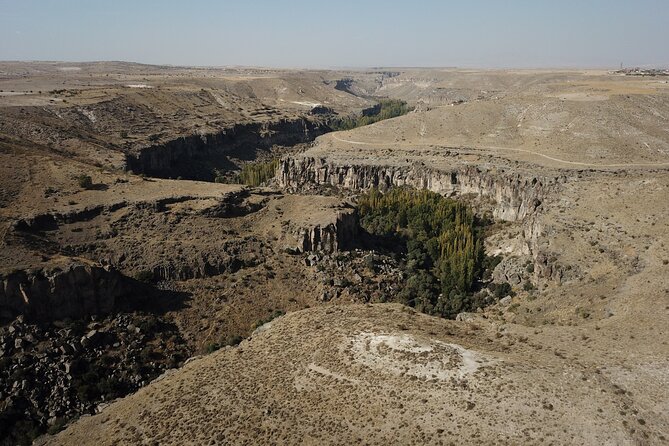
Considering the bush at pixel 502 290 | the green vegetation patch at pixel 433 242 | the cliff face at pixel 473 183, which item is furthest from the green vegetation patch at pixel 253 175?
the bush at pixel 502 290

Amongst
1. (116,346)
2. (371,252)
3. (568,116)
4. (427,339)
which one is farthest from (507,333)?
(568,116)

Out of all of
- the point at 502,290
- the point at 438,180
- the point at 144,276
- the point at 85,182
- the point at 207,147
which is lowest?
the point at 502,290

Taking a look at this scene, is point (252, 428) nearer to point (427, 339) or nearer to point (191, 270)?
point (427, 339)

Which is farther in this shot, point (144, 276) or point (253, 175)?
point (253, 175)

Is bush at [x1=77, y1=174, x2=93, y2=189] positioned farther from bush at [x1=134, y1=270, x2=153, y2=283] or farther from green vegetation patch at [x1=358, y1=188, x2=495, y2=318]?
green vegetation patch at [x1=358, y1=188, x2=495, y2=318]

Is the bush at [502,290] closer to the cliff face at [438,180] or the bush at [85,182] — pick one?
the cliff face at [438,180]

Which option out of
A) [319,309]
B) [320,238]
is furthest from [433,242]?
[319,309]

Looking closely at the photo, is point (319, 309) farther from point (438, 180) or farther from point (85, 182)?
point (438, 180)

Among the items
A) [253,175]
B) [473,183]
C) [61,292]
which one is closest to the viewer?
[61,292]
